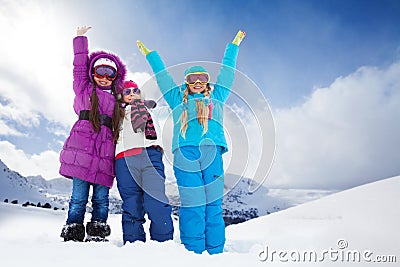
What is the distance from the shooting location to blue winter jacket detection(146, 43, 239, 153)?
3.04m

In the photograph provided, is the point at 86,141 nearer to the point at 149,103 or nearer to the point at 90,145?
the point at 90,145

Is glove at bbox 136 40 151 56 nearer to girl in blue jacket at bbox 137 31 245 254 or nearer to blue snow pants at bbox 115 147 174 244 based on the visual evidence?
girl in blue jacket at bbox 137 31 245 254

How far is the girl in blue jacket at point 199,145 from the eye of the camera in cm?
285

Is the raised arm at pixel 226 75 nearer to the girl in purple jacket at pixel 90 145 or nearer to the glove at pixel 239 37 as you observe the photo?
the glove at pixel 239 37

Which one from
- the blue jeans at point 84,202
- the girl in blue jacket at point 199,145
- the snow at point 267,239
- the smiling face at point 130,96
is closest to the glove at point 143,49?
the girl in blue jacket at point 199,145

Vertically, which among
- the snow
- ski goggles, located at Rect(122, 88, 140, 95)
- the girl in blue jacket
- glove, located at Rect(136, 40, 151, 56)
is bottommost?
the snow

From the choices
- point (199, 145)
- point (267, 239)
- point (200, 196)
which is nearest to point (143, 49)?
point (199, 145)

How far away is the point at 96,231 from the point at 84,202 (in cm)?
29

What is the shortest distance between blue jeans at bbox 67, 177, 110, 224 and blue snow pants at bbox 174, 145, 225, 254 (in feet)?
2.45

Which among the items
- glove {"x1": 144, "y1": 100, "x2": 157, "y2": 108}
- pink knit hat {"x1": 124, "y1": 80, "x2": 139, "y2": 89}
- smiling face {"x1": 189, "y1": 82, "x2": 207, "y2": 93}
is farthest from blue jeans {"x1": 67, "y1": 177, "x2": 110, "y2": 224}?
smiling face {"x1": 189, "y1": 82, "x2": 207, "y2": 93}

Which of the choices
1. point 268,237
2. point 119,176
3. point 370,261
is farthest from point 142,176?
point 370,261

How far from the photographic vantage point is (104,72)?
3.37 meters

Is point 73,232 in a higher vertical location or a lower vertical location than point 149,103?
lower

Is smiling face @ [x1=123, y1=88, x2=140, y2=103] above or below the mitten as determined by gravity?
above
